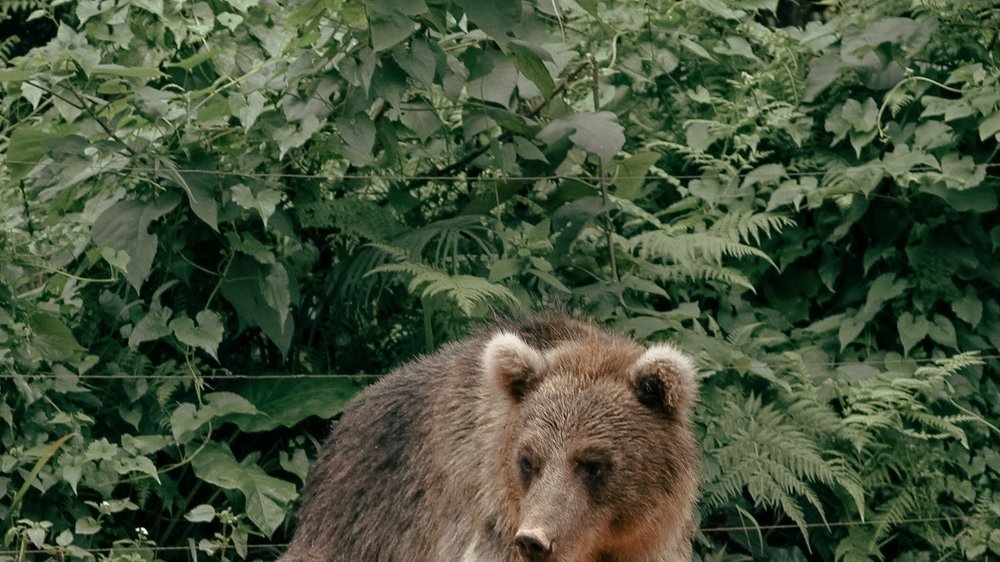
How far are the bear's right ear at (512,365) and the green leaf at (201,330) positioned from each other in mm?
1491

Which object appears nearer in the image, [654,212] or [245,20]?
[245,20]

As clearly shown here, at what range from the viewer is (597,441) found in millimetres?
4410

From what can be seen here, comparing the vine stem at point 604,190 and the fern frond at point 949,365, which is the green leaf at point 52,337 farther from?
the fern frond at point 949,365

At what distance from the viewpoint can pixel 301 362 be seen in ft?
20.4

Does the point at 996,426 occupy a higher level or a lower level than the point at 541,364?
lower

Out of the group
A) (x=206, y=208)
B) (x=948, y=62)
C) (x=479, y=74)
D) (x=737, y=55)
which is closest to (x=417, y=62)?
(x=479, y=74)

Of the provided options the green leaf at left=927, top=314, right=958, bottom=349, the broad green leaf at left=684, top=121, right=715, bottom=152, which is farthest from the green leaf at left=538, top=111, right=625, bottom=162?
the green leaf at left=927, top=314, right=958, bottom=349

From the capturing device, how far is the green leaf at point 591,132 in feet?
18.3

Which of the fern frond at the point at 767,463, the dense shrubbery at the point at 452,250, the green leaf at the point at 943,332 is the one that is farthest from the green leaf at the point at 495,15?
the green leaf at the point at 943,332

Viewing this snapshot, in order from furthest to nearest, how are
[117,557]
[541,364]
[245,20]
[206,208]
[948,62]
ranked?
[948,62], [245,20], [206,208], [117,557], [541,364]

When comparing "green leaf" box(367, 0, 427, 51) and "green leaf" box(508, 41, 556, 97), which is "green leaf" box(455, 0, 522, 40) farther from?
"green leaf" box(508, 41, 556, 97)

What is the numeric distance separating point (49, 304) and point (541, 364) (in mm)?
2390

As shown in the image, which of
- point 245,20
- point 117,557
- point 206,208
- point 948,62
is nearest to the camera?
point 117,557

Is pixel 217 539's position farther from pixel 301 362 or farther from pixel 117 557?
pixel 301 362
